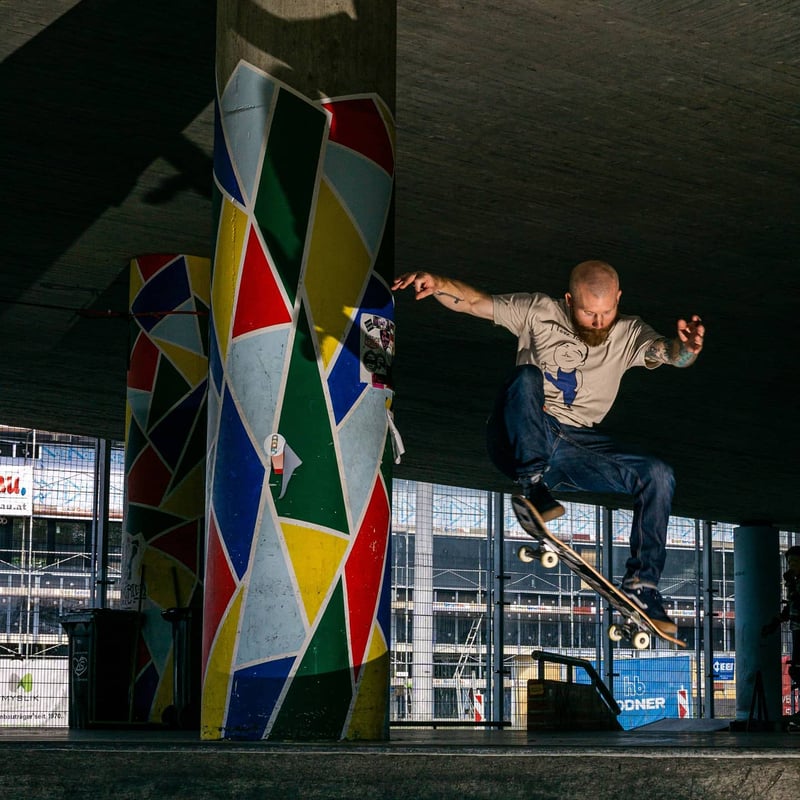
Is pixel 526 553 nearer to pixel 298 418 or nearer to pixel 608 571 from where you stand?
pixel 298 418

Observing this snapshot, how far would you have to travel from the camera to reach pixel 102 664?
11.2 metres

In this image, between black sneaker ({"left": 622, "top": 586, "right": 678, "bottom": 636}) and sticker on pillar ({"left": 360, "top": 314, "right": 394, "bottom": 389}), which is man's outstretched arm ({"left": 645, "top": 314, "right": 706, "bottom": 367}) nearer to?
black sneaker ({"left": 622, "top": 586, "right": 678, "bottom": 636})

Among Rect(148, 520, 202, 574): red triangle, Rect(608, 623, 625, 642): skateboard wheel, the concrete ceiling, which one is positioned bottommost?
Rect(608, 623, 625, 642): skateboard wheel

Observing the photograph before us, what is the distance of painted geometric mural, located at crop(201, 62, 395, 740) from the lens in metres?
6.04

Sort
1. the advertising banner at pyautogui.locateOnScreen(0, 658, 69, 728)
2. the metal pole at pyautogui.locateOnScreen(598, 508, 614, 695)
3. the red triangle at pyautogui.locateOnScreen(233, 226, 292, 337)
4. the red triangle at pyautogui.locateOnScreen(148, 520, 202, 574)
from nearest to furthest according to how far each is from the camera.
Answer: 1. the red triangle at pyautogui.locateOnScreen(233, 226, 292, 337)
2. the red triangle at pyautogui.locateOnScreen(148, 520, 202, 574)
3. the advertising banner at pyautogui.locateOnScreen(0, 658, 69, 728)
4. the metal pole at pyautogui.locateOnScreen(598, 508, 614, 695)

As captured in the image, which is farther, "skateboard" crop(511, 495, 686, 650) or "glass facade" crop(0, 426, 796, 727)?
"glass facade" crop(0, 426, 796, 727)

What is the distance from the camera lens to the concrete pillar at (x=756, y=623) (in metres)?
23.4

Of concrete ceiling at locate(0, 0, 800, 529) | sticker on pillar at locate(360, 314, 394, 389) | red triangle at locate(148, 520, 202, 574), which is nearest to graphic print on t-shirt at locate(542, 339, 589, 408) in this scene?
sticker on pillar at locate(360, 314, 394, 389)

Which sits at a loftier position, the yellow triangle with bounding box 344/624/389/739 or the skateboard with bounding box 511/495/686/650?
the skateboard with bounding box 511/495/686/650

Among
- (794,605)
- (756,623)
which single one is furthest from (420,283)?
(756,623)

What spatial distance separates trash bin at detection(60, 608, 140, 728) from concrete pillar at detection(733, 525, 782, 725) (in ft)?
47.7

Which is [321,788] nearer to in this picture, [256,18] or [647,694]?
[256,18]

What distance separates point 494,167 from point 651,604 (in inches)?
Answer: 197

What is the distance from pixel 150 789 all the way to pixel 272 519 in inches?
105
